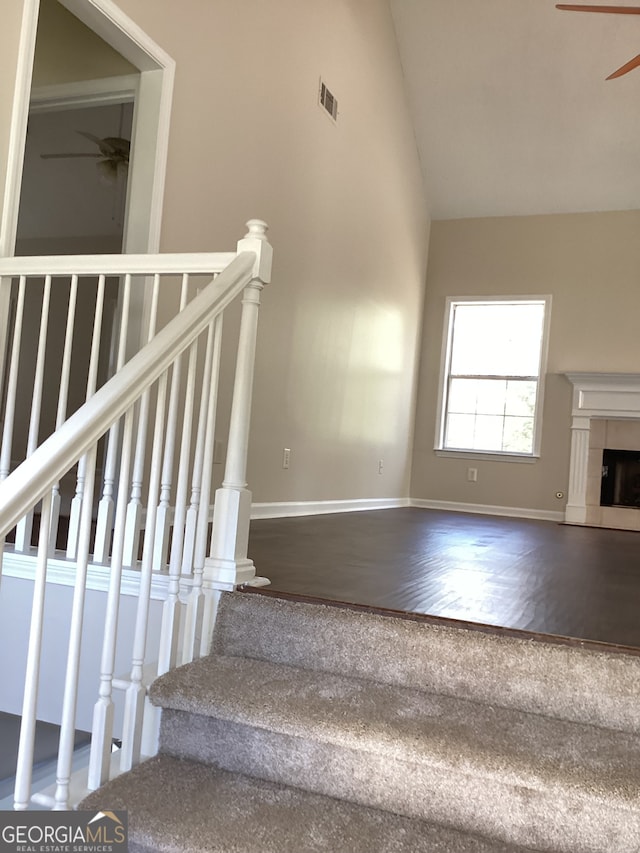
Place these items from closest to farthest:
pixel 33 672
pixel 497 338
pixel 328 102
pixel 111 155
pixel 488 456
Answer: pixel 33 672 < pixel 111 155 < pixel 328 102 < pixel 488 456 < pixel 497 338

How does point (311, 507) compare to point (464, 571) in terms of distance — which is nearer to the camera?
point (464, 571)

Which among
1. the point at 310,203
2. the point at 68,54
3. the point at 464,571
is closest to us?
the point at 464,571

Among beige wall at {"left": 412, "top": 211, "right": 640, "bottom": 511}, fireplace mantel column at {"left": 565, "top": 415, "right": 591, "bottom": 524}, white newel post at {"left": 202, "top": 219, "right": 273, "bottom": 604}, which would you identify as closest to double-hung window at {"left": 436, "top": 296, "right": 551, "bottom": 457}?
beige wall at {"left": 412, "top": 211, "right": 640, "bottom": 511}

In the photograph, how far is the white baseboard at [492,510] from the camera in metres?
6.62

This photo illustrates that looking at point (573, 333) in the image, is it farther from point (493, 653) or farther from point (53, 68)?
point (493, 653)

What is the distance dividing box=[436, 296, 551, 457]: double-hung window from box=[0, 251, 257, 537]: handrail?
5.26m

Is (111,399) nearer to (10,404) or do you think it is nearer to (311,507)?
(10,404)

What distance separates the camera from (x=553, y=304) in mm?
6734

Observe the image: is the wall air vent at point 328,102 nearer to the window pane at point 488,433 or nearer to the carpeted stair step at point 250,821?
the window pane at point 488,433

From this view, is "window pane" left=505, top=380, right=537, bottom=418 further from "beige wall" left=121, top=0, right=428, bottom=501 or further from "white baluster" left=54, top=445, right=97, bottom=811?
"white baluster" left=54, top=445, right=97, bottom=811

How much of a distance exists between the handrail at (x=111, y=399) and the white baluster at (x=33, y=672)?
6 centimetres

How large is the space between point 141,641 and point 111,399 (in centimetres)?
61

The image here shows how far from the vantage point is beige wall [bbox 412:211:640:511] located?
257 inches

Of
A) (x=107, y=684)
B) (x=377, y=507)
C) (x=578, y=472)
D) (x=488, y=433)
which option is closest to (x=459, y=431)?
(x=488, y=433)
